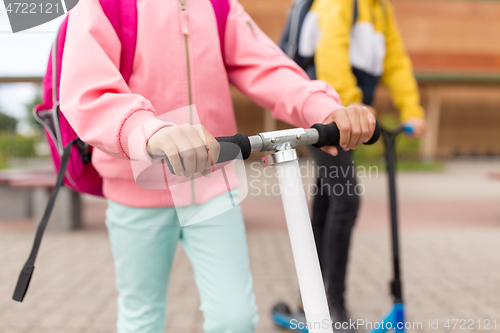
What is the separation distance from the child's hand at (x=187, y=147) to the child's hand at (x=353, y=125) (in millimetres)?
397

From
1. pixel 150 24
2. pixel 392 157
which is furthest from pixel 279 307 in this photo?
pixel 150 24

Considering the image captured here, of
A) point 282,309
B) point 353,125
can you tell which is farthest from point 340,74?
point 282,309

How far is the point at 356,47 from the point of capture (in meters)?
2.11

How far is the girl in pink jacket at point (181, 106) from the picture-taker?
1083 mm

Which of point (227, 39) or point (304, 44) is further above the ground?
point (227, 39)

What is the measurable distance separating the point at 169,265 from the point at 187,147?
71 centimetres

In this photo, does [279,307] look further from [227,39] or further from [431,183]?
[431,183]

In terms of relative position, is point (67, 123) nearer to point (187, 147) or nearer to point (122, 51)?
point (122, 51)

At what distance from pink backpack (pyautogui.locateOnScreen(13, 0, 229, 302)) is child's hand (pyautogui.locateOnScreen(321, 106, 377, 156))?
21.6 inches

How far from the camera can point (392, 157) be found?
6.51ft

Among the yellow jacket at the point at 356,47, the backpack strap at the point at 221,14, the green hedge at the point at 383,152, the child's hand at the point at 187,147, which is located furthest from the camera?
the green hedge at the point at 383,152

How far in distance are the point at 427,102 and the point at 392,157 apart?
64.1ft

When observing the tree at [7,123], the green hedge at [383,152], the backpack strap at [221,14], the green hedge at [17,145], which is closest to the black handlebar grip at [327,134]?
the backpack strap at [221,14]

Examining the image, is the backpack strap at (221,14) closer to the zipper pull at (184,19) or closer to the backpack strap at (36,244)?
the zipper pull at (184,19)
